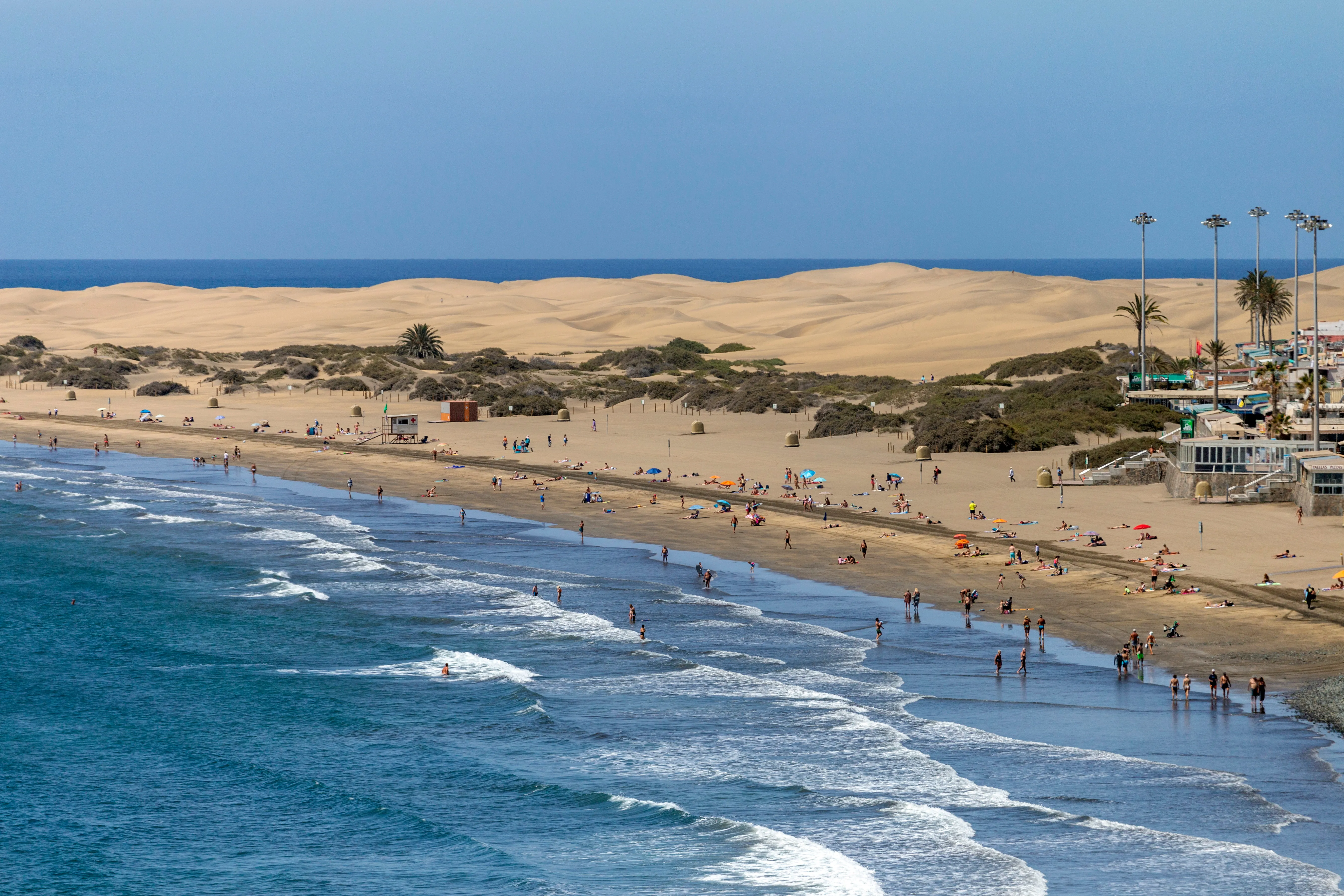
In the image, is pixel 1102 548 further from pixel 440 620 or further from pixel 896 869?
pixel 896 869

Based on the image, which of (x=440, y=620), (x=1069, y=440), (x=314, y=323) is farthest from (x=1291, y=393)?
(x=314, y=323)

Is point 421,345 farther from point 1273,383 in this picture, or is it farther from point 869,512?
point 1273,383

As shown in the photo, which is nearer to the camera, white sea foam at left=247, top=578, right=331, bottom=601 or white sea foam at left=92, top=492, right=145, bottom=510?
white sea foam at left=247, top=578, right=331, bottom=601

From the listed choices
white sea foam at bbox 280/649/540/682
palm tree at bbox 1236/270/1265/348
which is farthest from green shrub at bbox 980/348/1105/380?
white sea foam at bbox 280/649/540/682

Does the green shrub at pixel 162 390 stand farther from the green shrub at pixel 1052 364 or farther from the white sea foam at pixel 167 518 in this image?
the green shrub at pixel 1052 364

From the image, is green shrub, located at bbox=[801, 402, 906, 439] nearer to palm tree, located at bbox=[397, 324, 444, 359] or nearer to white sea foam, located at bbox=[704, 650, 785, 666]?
white sea foam, located at bbox=[704, 650, 785, 666]

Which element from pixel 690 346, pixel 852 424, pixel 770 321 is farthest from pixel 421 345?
pixel 770 321

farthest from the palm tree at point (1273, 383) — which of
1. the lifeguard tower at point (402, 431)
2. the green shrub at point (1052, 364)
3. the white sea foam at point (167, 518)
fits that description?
the lifeguard tower at point (402, 431)
